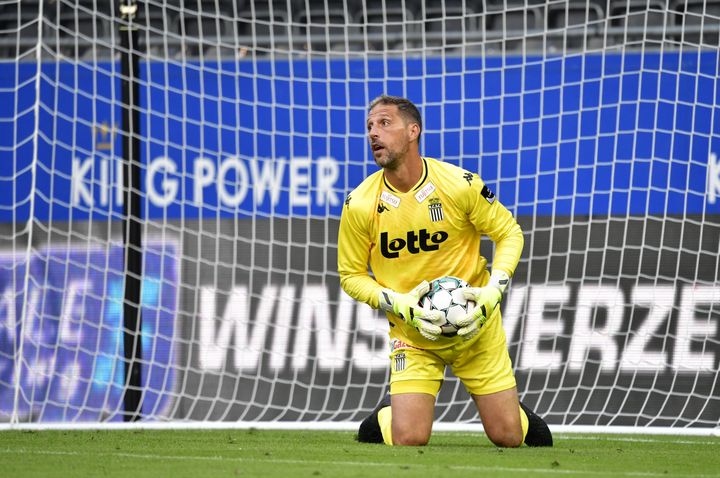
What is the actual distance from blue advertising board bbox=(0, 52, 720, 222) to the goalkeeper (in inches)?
94.9

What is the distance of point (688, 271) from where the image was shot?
7816mm

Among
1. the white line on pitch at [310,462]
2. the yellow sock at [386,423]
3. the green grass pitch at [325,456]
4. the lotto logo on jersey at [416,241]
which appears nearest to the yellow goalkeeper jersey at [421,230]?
the lotto logo on jersey at [416,241]

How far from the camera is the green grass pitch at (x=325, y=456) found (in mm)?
4480

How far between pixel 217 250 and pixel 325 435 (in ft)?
6.21

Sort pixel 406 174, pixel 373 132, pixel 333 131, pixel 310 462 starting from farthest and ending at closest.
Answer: pixel 333 131
pixel 406 174
pixel 373 132
pixel 310 462

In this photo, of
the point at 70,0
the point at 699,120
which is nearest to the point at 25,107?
the point at 70,0

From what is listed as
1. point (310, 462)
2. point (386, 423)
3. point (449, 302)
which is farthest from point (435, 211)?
point (310, 462)

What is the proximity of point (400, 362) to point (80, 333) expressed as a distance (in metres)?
3.08

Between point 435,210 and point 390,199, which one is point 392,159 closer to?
point 390,199

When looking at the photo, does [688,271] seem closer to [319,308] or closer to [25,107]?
[319,308]

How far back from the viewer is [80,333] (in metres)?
8.02

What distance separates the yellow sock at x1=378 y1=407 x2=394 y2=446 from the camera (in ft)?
18.7

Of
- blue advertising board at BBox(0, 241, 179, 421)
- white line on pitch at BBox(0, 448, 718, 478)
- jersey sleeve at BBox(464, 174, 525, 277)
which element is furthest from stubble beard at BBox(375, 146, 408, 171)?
blue advertising board at BBox(0, 241, 179, 421)

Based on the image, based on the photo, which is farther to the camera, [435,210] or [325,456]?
[435,210]
